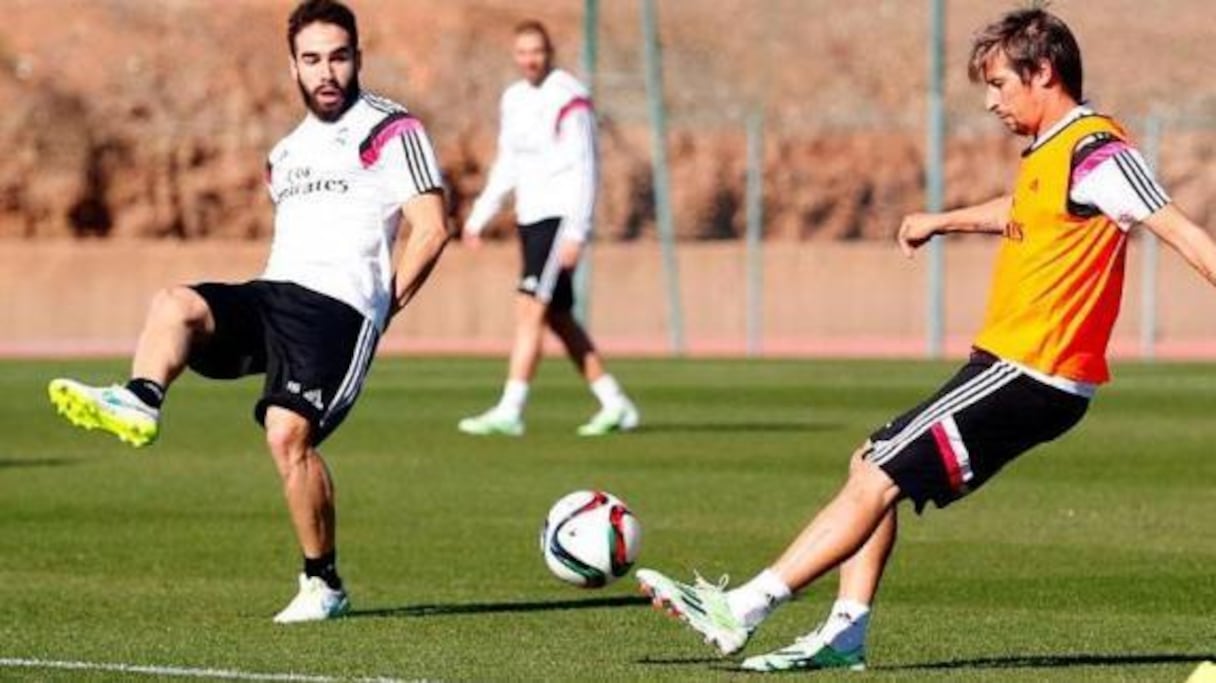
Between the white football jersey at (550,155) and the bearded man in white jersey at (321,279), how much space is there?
8691 mm

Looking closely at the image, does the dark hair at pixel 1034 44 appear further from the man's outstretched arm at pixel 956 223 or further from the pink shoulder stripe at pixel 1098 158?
the man's outstretched arm at pixel 956 223

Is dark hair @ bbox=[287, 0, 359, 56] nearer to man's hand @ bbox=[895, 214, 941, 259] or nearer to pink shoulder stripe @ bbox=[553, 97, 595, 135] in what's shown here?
man's hand @ bbox=[895, 214, 941, 259]

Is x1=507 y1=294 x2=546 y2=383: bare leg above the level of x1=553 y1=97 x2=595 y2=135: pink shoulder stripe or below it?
below

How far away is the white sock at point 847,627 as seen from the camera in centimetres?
966

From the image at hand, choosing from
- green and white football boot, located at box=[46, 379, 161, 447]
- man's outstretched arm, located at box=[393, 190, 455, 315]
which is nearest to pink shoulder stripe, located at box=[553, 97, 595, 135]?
man's outstretched arm, located at box=[393, 190, 455, 315]

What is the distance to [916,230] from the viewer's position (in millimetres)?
9984

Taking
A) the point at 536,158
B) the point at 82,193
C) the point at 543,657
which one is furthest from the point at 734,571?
the point at 82,193

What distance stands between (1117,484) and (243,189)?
35.2 m

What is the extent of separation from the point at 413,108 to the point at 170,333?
4278 centimetres

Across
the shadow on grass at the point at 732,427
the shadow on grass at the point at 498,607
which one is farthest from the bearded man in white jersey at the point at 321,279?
the shadow on grass at the point at 732,427

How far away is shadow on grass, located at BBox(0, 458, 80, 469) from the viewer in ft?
61.0

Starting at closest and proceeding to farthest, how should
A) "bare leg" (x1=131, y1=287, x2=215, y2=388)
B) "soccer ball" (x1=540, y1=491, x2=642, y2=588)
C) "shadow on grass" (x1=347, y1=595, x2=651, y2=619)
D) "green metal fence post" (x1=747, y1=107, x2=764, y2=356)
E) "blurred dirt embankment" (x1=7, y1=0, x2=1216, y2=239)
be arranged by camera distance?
1. "soccer ball" (x1=540, y1=491, x2=642, y2=588)
2. "bare leg" (x1=131, y1=287, x2=215, y2=388)
3. "shadow on grass" (x1=347, y1=595, x2=651, y2=619)
4. "green metal fence post" (x1=747, y1=107, x2=764, y2=356)
5. "blurred dirt embankment" (x1=7, y1=0, x2=1216, y2=239)

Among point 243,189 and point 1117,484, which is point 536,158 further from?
point 243,189

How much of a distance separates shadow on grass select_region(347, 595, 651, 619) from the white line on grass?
1.66 m
